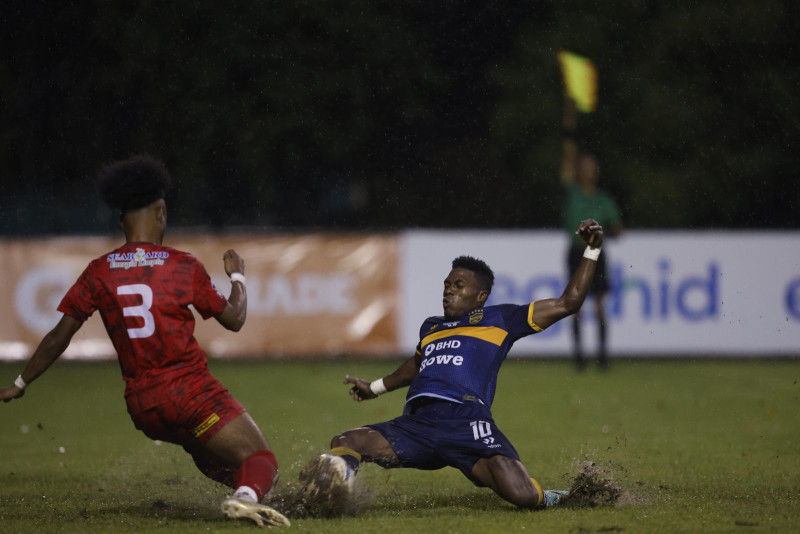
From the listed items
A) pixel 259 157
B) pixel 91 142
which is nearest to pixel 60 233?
pixel 91 142

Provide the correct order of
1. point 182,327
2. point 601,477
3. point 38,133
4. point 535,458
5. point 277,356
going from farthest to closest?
point 38,133 → point 277,356 → point 535,458 → point 601,477 → point 182,327

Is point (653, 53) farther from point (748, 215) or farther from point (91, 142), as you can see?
point (91, 142)

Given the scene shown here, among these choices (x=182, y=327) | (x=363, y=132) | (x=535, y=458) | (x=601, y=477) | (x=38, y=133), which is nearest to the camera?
(x=182, y=327)

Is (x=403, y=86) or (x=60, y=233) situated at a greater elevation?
(x=403, y=86)

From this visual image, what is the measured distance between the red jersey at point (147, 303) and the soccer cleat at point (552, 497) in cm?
198

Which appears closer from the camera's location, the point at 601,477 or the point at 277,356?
the point at 601,477

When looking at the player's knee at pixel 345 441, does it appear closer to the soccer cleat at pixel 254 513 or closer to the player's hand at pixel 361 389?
the player's hand at pixel 361 389

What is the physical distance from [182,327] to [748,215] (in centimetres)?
1930

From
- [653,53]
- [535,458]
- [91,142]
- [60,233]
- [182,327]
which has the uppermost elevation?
[653,53]

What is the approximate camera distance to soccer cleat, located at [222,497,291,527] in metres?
5.45

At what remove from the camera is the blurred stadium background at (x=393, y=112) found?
20953mm

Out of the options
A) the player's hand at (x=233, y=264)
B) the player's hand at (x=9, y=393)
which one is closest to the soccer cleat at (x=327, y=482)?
the player's hand at (x=233, y=264)

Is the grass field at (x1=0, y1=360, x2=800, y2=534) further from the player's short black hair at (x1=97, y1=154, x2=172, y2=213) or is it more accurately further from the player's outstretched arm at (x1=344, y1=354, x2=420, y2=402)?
the player's short black hair at (x1=97, y1=154, x2=172, y2=213)

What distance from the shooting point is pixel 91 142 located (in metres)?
21.3
